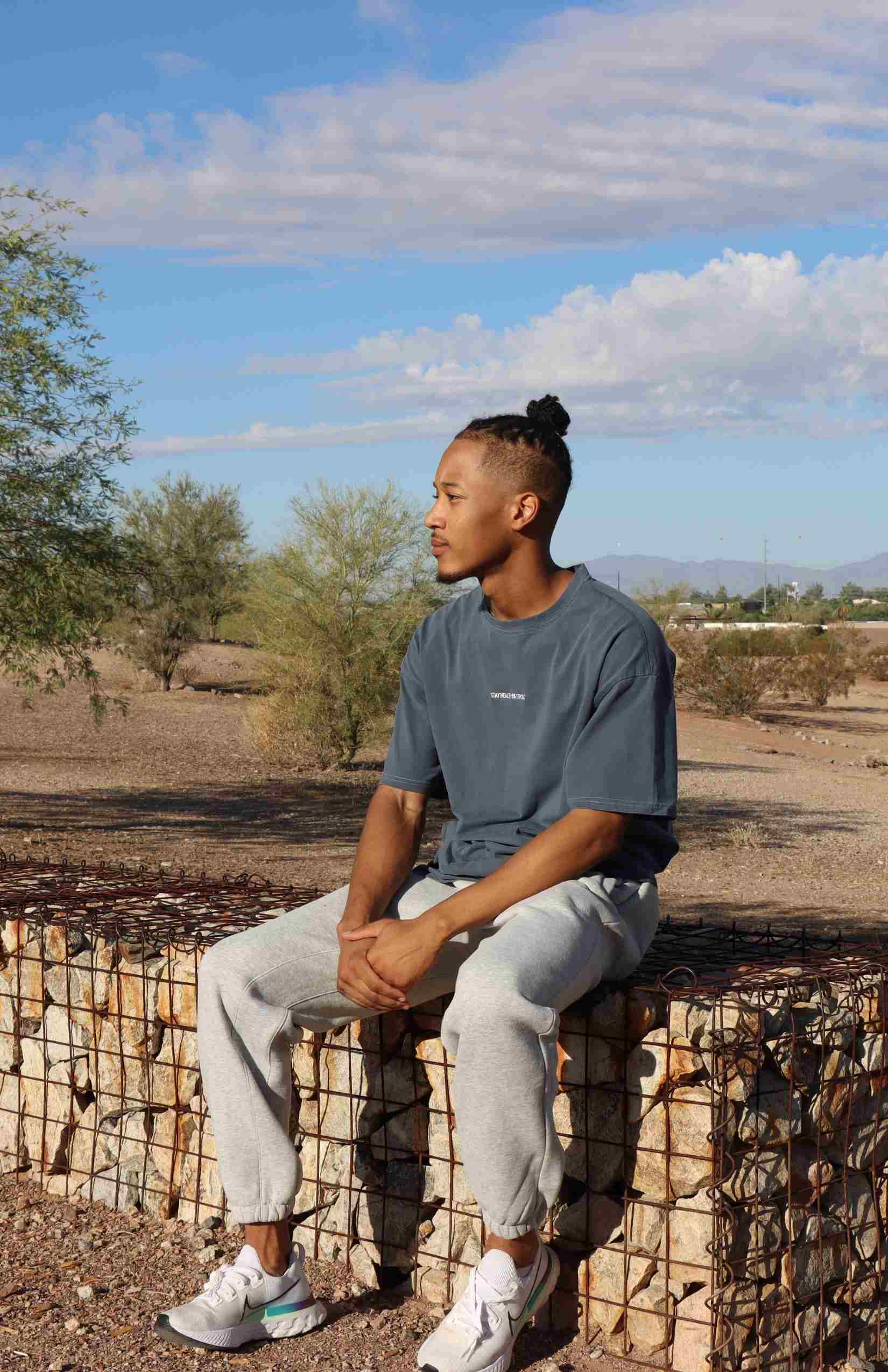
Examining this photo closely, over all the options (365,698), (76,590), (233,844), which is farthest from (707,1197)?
(365,698)

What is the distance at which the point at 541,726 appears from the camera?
10.7 feet

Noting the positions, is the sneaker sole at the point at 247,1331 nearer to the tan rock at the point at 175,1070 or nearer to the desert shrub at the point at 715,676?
the tan rock at the point at 175,1070

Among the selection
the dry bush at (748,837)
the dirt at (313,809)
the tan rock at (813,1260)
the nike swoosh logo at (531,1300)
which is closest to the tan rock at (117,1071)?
the nike swoosh logo at (531,1300)

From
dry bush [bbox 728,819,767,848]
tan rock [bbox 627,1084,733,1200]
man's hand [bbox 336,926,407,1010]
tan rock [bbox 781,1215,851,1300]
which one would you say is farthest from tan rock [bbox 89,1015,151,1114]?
dry bush [bbox 728,819,767,848]

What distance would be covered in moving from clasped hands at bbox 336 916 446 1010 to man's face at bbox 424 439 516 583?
873 millimetres

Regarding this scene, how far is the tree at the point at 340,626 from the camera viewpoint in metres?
17.5

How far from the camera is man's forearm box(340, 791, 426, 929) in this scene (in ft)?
10.7

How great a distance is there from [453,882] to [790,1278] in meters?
1.13

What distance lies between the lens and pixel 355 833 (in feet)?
41.5

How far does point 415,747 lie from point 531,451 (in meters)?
0.78

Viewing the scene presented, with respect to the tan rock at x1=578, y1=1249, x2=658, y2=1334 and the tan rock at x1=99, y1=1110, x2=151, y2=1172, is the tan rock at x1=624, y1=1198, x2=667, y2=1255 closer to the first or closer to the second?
the tan rock at x1=578, y1=1249, x2=658, y2=1334

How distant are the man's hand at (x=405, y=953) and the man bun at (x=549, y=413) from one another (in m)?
1.28

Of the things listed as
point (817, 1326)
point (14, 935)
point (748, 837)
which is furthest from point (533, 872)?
point (748, 837)

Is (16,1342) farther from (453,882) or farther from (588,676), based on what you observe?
(588,676)
